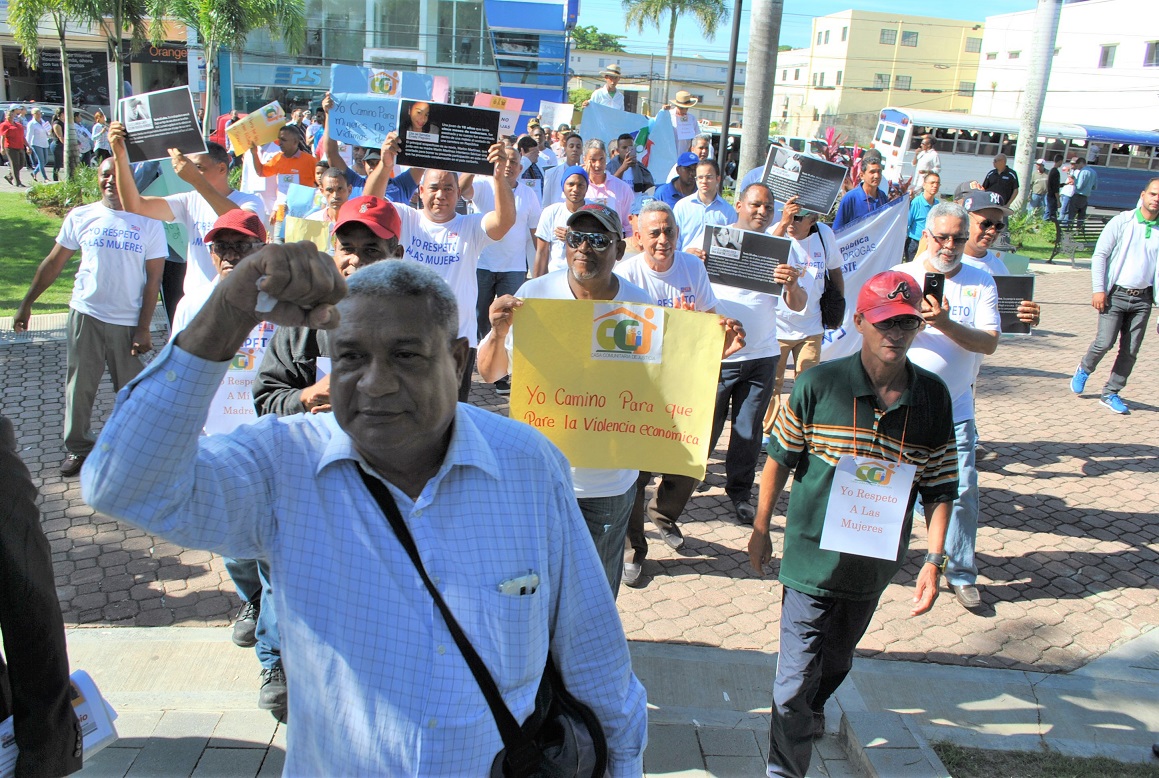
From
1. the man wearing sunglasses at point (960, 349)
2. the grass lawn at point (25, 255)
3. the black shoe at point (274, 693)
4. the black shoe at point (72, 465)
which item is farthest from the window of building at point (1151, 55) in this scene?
the black shoe at point (274, 693)

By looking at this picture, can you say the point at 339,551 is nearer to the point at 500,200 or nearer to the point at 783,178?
the point at 500,200

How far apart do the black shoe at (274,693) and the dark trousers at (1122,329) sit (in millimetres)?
8395

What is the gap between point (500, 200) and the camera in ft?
18.0

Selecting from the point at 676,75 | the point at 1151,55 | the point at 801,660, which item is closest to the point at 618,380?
the point at 801,660

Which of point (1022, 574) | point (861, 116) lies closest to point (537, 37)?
point (861, 116)

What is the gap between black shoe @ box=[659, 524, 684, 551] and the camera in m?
5.50

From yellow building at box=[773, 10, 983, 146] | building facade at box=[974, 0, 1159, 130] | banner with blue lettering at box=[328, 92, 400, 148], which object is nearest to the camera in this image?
banner with blue lettering at box=[328, 92, 400, 148]

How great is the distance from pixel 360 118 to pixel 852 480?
779cm

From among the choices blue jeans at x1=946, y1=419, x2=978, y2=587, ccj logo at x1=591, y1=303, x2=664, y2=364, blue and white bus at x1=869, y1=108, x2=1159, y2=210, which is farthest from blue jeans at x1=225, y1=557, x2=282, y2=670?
blue and white bus at x1=869, y1=108, x2=1159, y2=210

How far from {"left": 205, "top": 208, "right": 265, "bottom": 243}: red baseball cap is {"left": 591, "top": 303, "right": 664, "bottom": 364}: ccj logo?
172 centimetres

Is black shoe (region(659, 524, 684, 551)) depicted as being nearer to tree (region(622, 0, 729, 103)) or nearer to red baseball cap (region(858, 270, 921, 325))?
red baseball cap (region(858, 270, 921, 325))

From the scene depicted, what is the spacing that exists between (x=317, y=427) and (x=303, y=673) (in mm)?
508

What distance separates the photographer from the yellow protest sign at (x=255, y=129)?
25.8 feet

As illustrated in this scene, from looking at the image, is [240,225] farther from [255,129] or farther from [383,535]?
[255,129]
